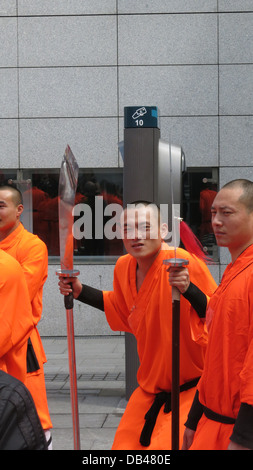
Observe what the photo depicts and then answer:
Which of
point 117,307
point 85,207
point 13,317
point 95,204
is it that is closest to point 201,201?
point 95,204

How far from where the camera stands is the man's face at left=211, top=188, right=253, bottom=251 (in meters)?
3.11

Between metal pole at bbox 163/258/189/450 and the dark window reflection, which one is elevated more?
the dark window reflection

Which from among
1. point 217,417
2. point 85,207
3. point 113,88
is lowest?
point 217,417

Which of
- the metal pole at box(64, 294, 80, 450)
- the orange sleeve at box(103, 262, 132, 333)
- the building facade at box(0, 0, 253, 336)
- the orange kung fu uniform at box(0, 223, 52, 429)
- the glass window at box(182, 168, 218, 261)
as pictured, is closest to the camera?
the metal pole at box(64, 294, 80, 450)

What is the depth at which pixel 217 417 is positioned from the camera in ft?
9.98

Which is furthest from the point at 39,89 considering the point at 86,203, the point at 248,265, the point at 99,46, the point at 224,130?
the point at 248,265

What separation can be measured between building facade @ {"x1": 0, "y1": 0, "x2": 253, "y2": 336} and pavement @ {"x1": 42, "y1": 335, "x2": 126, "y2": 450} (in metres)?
0.62

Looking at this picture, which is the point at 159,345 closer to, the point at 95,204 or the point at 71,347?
the point at 71,347

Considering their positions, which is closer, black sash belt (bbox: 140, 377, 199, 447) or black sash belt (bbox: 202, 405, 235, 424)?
black sash belt (bbox: 202, 405, 235, 424)

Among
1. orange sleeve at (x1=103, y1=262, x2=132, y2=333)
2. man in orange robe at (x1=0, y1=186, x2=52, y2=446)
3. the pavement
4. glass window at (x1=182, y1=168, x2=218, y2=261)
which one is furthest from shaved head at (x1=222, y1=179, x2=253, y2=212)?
glass window at (x1=182, y1=168, x2=218, y2=261)

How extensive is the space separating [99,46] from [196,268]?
6.79 meters

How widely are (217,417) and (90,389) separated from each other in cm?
453

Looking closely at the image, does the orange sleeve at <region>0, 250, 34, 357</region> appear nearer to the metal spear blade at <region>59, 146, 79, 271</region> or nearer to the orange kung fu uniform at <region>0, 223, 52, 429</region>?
the metal spear blade at <region>59, 146, 79, 271</region>

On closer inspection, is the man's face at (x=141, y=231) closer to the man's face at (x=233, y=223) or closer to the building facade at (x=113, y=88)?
the man's face at (x=233, y=223)
